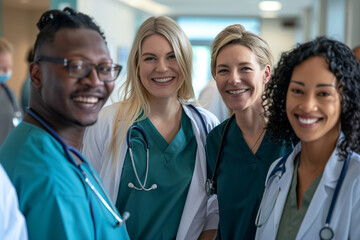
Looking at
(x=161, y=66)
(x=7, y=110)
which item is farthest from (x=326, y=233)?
(x=7, y=110)

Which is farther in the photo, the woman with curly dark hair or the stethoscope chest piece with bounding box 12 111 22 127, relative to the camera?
the stethoscope chest piece with bounding box 12 111 22 127

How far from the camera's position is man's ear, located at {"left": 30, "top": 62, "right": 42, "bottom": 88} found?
1.17m

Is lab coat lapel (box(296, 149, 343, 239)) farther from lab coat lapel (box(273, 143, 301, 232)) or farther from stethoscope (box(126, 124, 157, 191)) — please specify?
stethoscope (box(126, 124, 157, 191))

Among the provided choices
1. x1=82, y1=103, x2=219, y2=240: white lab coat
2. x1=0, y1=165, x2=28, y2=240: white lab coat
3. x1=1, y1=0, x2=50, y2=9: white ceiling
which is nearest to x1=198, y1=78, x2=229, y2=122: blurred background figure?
x1=82, y1=103, x2=219, y2=240: white lab coat

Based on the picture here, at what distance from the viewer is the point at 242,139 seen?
1866mm

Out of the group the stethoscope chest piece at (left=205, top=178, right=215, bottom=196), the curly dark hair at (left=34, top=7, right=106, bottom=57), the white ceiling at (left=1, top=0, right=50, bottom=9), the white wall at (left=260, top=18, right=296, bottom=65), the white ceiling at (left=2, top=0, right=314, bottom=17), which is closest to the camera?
the curly dark hair at (left=34, top=7, right=106, bottom=57)

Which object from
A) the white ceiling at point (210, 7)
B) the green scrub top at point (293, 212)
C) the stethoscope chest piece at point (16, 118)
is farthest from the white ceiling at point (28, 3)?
the green scrub top at point (293, 212)

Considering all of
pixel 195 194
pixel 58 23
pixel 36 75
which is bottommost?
pixel 195 194

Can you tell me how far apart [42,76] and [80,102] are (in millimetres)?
118

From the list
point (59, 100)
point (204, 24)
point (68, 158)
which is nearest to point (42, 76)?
point (59, 100)

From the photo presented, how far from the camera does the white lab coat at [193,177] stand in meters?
1.85

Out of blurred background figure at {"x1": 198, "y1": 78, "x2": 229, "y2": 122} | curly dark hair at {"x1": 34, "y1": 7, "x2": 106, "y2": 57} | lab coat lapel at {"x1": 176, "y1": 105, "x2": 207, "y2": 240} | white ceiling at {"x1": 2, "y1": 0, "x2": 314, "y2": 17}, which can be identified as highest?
white ceiling at {"x1": 2, "y1": 0, "x2": 314, "y2": 17}

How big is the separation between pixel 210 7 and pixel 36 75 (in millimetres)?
9213

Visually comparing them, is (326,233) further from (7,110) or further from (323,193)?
(7,110)
